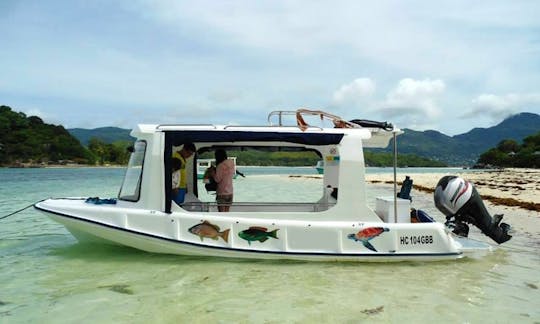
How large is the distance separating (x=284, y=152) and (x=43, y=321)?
5526mm

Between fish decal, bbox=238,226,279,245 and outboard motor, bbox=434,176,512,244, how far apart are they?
2986 millimetres

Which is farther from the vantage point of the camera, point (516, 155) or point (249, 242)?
point (516, 155)

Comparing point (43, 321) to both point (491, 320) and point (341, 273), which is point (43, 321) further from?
point (491, 320)

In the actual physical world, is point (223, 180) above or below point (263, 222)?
above

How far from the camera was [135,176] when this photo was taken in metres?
8.23

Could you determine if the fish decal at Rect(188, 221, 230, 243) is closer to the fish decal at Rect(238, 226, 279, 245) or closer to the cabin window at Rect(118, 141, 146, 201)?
the fish decal at Rect(238, 226, 279, 245)

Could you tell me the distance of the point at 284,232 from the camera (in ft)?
25.4

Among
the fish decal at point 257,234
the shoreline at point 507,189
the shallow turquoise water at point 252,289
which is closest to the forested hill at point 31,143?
the shoreline at point 507,189

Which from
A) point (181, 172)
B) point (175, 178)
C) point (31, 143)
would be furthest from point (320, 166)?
point (31, 143)

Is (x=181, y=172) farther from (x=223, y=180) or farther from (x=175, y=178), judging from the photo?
(x=223, y=180)

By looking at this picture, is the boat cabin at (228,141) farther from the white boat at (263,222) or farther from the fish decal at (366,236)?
the fish decal at (366,236)

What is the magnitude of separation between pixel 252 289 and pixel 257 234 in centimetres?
136

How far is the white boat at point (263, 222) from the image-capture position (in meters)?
7.73

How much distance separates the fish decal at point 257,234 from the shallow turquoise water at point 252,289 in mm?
464
